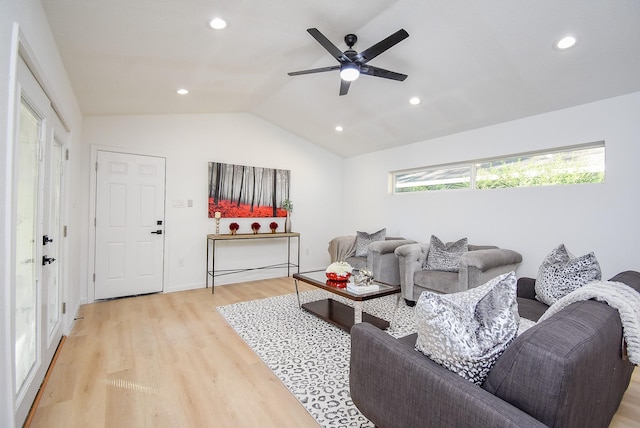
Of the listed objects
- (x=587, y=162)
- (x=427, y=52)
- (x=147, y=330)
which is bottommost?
(x=147, y=330)

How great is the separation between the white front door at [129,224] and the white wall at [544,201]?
3.75 metres

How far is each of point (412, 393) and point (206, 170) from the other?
14.1 ft

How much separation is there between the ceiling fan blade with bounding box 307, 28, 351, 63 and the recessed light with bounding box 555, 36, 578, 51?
1.66m

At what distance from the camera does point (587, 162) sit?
126 inches

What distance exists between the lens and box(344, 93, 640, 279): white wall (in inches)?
112

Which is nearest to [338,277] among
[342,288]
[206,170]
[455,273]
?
[342,288]

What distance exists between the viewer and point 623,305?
136 cm

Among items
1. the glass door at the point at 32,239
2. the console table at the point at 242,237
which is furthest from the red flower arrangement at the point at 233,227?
the glass door at the point at 32,239

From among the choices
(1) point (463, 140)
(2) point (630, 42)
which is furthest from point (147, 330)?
(2) point (630, 42)

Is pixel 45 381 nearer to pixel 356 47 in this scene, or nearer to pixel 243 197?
pixel 243 197

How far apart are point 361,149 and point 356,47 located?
2.70 meters

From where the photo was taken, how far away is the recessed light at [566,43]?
2.33 metres

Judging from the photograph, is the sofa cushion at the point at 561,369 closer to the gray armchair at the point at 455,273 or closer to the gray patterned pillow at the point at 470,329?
the gray patterned pillow at the point at 470,329

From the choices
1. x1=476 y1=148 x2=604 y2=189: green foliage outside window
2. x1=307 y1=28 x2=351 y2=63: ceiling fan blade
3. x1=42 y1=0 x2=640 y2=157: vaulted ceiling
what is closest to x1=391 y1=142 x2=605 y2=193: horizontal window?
x1=476 y1=148 x2=604 y2=189: green foliage outside window
